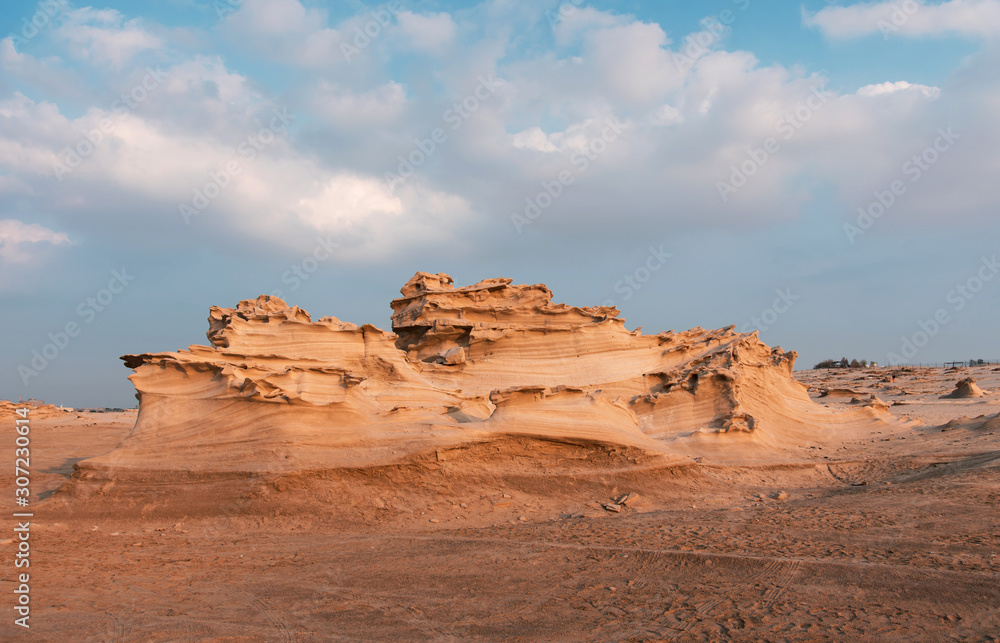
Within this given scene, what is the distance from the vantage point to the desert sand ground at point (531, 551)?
478cm

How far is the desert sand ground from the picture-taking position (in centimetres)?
478

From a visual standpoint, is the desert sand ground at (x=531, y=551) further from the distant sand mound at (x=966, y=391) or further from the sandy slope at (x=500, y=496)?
the distant sand mound at (x=966, y=391)

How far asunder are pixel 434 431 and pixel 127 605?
502 cm

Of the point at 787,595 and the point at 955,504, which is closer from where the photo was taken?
the point at 787,595

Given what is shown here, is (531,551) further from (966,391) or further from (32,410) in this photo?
(32,410)

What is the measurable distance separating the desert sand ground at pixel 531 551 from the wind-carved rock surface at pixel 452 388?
0.49 m

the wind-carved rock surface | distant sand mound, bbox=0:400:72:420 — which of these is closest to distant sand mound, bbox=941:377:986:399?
the wind-carved rock surface

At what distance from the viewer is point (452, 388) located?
12656 mm

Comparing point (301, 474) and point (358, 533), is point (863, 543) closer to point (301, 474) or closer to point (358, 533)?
point (358, 533)

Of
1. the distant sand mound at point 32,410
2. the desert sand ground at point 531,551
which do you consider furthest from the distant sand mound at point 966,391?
the distant sand mound at point 32,410

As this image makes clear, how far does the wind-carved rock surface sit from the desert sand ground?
49cm

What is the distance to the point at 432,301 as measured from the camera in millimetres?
14414

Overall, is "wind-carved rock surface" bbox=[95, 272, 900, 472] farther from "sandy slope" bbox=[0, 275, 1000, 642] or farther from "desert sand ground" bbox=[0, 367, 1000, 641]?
"desert sand ground" bbox=[0, 367, 1000, 641]

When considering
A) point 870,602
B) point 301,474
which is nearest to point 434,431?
point 301,474
